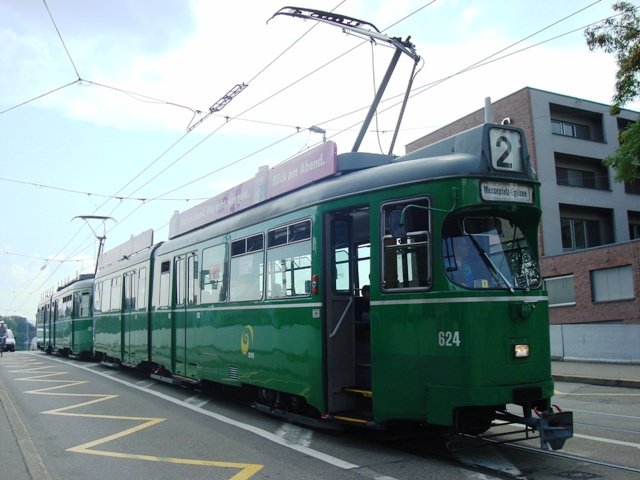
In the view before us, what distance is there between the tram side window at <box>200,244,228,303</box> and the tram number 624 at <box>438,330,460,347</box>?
4.83 meters

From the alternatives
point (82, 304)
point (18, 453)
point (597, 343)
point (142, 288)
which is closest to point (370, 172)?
point (18, 453)

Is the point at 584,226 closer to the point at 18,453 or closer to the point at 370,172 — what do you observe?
the point at 370,172

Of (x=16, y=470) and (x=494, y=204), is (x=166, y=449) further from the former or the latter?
(x=494, y=204)

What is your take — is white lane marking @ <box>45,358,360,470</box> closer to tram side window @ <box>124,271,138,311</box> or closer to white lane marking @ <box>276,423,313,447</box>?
white lane marking @ <box>276,423,313,447</box>

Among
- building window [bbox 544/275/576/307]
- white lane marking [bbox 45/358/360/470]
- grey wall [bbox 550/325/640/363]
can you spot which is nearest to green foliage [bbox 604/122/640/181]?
grey wall [bbox 550/325/640/363]

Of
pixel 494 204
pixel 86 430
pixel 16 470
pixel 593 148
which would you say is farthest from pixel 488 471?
pixel 593 148

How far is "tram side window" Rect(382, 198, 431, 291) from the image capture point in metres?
6.44

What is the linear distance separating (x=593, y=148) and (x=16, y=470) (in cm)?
3335

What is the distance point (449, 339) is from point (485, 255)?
0.99 metres

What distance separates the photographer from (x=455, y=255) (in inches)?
252

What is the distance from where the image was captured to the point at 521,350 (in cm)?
633

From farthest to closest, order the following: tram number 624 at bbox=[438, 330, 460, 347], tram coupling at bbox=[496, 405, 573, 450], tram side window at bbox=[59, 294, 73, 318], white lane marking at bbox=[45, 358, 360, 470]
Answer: tram side window at bbox=[59, 294, 73, 318] < white lane marking at bbox=[45, 358, 360, 470] < tram number 624 at bbox=[438, 330, 460, 347] < tram coupling at bbox=[496, 405, 573, 450]

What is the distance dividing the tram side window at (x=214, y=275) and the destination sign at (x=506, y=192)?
511cm

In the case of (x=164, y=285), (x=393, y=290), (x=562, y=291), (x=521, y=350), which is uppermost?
(x=562, y=291)
